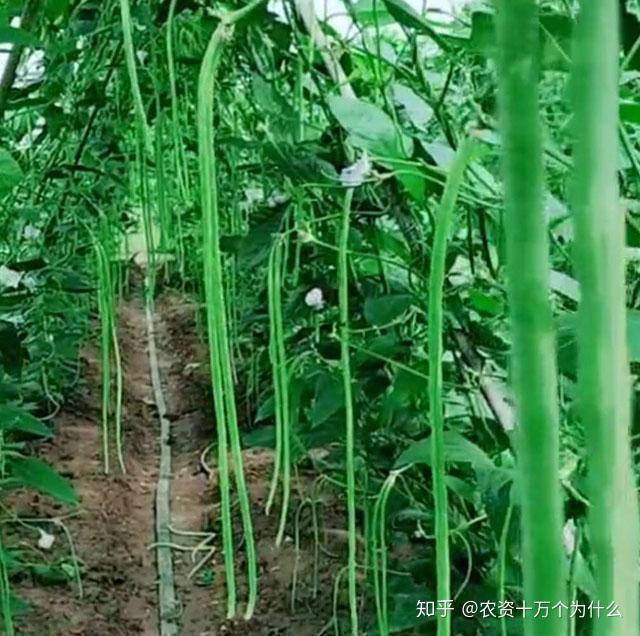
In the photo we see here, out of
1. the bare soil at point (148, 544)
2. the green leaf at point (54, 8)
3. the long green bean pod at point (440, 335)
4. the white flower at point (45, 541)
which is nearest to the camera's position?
the long green bean pod at point (440, 335)

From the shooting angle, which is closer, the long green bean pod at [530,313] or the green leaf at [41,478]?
the long green bean pod at [530,313]

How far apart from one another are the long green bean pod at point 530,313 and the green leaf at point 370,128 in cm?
74

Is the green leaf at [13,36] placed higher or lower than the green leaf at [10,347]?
higher

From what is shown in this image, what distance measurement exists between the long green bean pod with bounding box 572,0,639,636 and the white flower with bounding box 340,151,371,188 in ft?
2.32

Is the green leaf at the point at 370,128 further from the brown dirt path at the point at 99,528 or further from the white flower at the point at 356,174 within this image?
the brown dirt path at the point at 99,528

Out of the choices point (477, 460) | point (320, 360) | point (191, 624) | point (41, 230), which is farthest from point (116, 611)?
point (477, 460)

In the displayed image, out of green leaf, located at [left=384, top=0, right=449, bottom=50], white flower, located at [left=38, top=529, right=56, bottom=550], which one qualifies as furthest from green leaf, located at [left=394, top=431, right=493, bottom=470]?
white flower, located at [left=38, top=529, right=56, bottom=550]

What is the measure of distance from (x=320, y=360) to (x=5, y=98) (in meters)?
0.49

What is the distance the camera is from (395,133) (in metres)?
0.97

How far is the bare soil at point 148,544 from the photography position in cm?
214

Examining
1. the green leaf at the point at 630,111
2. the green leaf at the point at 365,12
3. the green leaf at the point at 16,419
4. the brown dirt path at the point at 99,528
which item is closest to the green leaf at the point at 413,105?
the green leaf at the point at 365,12

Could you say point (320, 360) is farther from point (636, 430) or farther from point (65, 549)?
point (65, 549)

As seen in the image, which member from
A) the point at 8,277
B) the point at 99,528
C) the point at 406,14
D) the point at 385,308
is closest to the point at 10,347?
the point at 8,277

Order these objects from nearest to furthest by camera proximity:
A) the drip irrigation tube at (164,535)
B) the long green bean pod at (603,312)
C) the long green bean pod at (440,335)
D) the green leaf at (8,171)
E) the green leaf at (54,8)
→ 1. the long green bean pod at (603,312)
2. the long green bean pod at (440,335)
3. the green leaf at (8,171)
4. the green leaf at (54,8)
5. the drip irrigation tube at (164,535)
